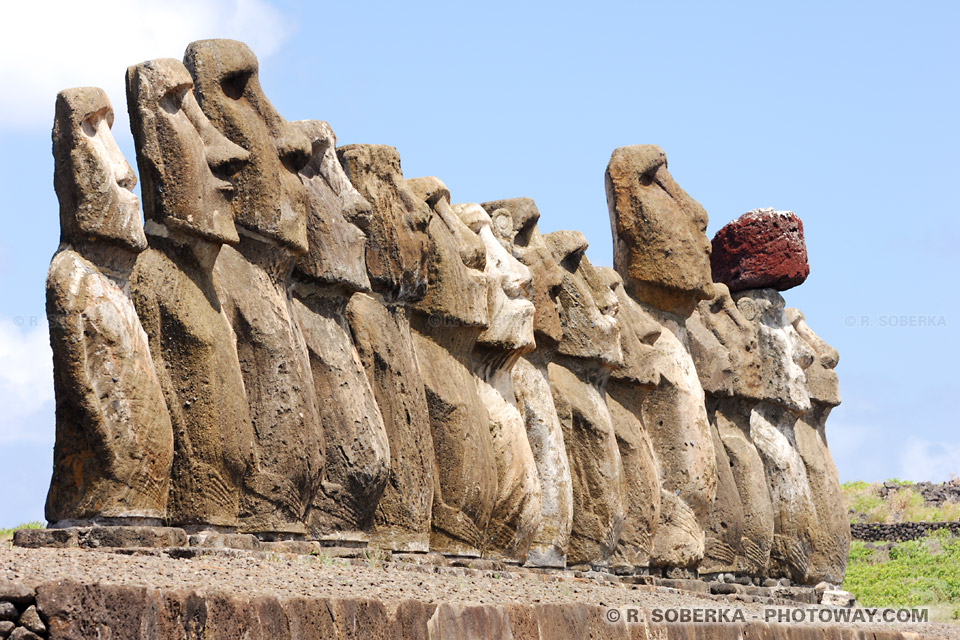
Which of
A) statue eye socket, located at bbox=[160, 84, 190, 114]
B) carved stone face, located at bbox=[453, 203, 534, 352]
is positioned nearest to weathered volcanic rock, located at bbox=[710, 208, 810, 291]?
carved stone face, located at bbox=[453, 203, 534, 352]

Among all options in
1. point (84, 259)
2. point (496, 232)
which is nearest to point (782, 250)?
point (496, 232)

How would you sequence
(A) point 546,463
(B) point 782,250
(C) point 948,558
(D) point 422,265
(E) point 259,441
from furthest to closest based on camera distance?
(C) point 948,558 → (B) point 782,250 → (A) point 546,463 → (D) point 422,265 → (E) point 259,441

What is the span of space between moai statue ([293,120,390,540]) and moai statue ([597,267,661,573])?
4103mm

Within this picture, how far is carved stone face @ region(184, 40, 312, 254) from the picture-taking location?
906 cm

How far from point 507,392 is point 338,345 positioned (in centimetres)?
245

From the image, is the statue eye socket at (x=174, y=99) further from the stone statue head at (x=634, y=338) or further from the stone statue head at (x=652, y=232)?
the stone statue head at (x=652, y=232)

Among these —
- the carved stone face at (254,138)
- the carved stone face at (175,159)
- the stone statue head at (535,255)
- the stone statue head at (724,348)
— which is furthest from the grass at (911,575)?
the carved stone face at (175,159)

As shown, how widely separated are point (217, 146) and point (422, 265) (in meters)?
2.22

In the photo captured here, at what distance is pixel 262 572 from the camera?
6.79 metres

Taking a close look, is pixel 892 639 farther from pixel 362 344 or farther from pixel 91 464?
pixel 91 464

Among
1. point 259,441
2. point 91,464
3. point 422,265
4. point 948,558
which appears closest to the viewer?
point 91,464

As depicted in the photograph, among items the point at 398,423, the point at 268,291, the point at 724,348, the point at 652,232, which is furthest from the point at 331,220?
the point at 724,348

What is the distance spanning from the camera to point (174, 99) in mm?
8609

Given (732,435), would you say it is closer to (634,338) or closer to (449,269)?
(634,338)
